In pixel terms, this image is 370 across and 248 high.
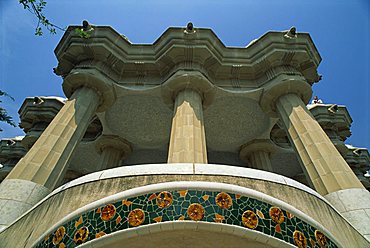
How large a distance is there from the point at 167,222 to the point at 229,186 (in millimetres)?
1183

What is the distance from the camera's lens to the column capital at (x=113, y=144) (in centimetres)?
2053

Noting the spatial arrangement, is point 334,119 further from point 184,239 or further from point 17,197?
point 184,239

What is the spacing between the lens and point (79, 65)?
16641mm

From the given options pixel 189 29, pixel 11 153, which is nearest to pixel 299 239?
pixel 189 29

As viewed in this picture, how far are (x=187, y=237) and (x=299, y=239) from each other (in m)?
1.78

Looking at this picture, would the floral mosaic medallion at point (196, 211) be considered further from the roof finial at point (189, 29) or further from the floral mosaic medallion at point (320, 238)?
the roof finial at point (189, 29)

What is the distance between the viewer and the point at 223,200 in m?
4.90

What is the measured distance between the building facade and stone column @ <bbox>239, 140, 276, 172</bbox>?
0.07 meters

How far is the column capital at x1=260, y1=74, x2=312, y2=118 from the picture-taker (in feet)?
51.7

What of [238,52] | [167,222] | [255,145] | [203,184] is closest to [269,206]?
[203,184]

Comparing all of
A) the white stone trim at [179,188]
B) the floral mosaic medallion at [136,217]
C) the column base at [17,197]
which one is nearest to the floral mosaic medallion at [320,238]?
the white stone trim at [179,188]

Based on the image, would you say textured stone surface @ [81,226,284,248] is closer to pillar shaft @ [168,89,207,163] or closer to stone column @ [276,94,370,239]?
stone column @ [276,94,370,239]

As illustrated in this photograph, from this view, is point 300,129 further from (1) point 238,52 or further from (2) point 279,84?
(1) point 238,52

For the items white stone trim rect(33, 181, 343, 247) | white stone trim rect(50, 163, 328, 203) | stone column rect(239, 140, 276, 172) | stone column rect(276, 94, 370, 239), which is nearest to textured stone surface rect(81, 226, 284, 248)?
white stone trim rect(33, 181, 343, 247)
